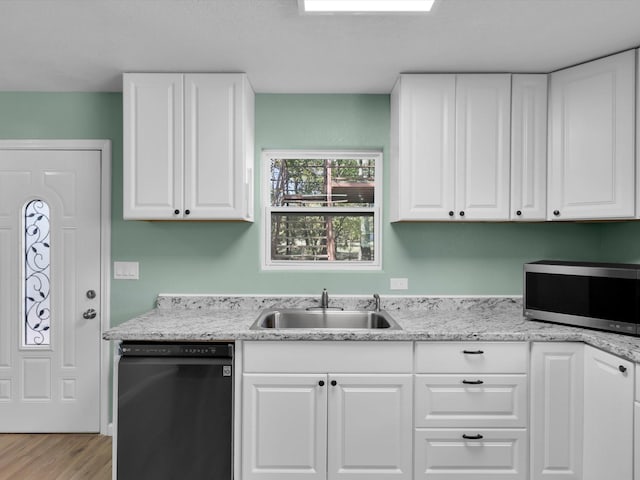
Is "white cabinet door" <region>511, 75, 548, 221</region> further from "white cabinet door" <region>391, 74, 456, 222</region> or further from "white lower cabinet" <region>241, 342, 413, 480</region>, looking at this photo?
"white lower cabinet" <region>241, 342, 413, 480</region>

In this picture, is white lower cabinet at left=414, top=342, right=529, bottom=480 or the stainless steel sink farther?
the stainless steel sink

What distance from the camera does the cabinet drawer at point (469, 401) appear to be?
205cm

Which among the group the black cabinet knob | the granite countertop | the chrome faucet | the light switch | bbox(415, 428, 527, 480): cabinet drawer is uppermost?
the light switch

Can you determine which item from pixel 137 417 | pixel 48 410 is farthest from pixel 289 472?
pixel 48 410

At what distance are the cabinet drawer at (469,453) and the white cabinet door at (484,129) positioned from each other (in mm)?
1312

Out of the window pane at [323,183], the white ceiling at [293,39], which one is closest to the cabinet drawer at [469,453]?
the window pane at [323,183]

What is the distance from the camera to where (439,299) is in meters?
2.72

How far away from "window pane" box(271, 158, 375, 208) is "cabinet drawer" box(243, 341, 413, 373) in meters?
1.10

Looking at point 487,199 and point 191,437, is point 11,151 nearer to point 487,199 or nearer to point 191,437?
point 191,437

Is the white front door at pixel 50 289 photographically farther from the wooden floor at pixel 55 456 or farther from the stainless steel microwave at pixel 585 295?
the stainless steel microwave at pixel 585 295

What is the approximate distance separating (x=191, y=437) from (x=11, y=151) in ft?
7.38

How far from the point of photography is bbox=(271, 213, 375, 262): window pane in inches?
112

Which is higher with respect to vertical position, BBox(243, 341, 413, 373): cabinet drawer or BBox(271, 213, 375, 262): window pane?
BBox(271, 213, 375, 262): window pane

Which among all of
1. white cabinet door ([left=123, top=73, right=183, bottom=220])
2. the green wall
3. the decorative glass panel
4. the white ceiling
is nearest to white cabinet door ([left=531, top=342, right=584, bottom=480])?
the green wall
